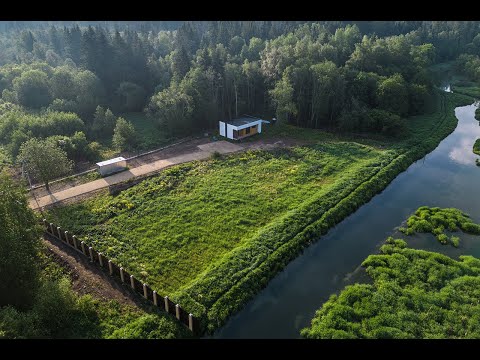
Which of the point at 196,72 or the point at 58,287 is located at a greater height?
the point at 196,72

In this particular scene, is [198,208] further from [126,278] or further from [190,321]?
[190,321]

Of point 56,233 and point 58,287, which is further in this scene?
point 56,233

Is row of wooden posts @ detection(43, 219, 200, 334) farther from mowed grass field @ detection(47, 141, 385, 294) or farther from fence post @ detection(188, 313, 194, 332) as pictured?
mowed grass field @ detection(47, 141, 385, 294)

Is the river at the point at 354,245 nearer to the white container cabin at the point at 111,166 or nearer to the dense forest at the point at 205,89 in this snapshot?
the dense forest at the point at 205,89

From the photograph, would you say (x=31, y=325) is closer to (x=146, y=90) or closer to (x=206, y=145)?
(x=206, y=145)

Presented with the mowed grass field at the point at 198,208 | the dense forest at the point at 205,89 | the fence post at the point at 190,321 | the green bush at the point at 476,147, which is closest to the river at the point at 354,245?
the green bush at the point at 476,147

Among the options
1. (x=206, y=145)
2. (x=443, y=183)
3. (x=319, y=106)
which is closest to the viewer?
(x=443, y=183)

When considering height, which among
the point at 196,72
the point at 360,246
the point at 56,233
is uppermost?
the point at 196,72

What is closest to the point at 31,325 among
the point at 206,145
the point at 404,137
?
the point at 206,145
